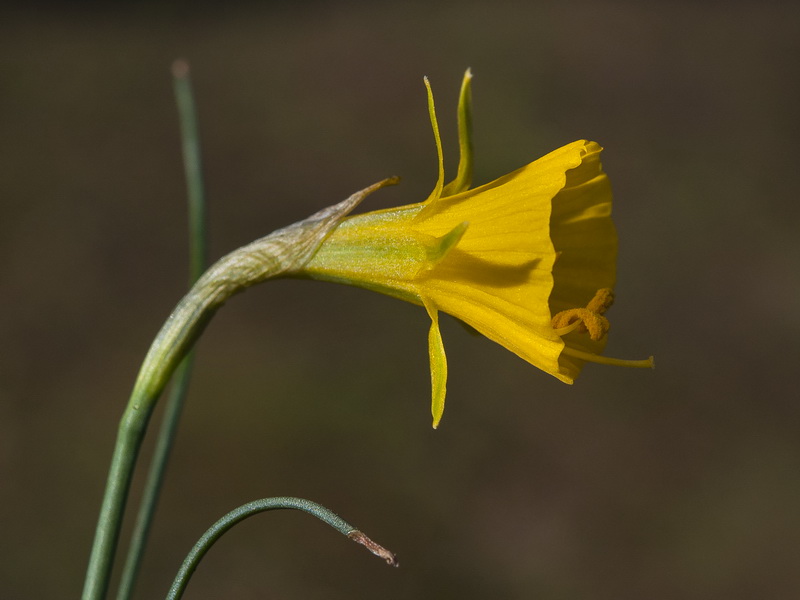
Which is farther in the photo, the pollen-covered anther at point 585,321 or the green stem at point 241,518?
the pollen-covered anther at point 585,321

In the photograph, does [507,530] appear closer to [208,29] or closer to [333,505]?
[333,505]

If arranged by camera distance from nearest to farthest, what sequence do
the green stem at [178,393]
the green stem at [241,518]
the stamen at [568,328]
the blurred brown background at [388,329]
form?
1. the green stem at [241,518]
2. the stamen at [568,328]
3. the green stem at [178,393]
4. the blurred brown background at [388,329]

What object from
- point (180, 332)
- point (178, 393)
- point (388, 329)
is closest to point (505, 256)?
point (180, 332)

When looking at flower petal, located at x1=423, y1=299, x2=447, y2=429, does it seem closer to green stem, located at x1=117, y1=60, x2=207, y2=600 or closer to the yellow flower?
the yellow flower

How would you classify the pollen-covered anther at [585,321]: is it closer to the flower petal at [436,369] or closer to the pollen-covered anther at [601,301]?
the pollen-covered anther at [601,301]

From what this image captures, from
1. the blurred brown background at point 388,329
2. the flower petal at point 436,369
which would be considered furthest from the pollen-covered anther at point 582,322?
the blurred brown background at point 388,329

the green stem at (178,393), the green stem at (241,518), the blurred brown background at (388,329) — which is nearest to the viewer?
the green stem at (241,518)

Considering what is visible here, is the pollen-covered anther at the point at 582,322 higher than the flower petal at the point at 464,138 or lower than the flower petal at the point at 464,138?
lower
